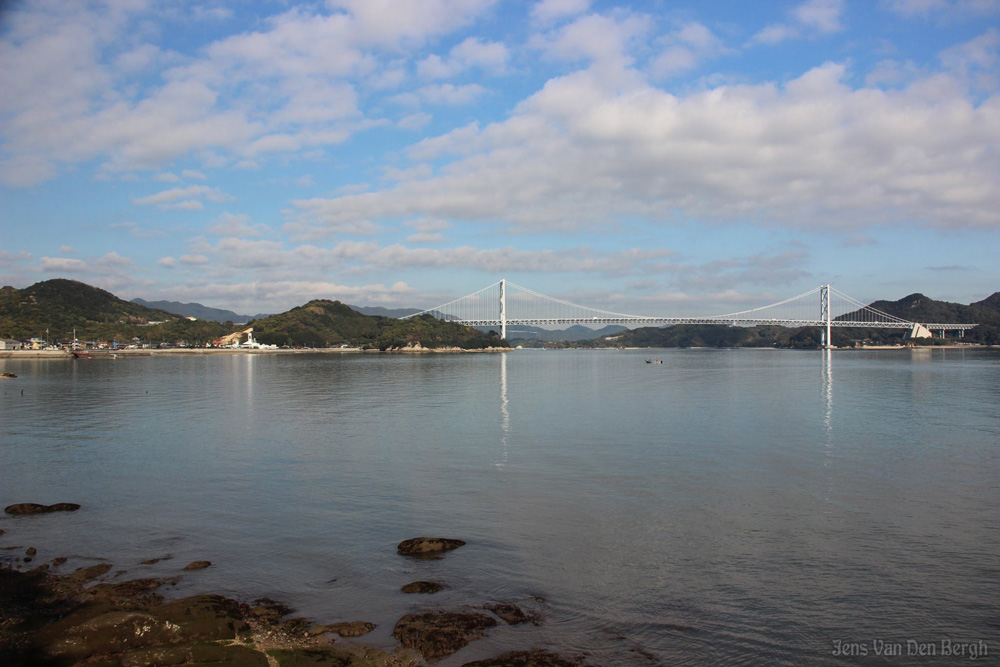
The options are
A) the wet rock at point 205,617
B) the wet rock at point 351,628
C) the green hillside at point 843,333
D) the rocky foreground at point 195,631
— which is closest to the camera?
the rocky foreground at point 195,631

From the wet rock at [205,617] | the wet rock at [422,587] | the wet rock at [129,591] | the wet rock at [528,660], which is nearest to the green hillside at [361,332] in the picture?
the wet rock at [129,591]

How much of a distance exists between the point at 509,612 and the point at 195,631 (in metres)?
2.77

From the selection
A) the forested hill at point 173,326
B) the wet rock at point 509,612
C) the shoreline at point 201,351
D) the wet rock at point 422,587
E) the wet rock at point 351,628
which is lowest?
the wet rock at point 509,612

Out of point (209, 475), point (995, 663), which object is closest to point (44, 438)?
point (209, 475)

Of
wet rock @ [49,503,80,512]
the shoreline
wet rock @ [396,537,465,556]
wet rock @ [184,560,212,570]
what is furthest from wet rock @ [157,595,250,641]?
the shoreline

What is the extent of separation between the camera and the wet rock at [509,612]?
18.5 ft

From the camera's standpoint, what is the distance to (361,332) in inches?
5022

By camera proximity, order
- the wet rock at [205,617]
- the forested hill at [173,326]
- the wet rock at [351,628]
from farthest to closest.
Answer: the forested hill at [173,326] → the wet rock at [351,628] → the wet rock at [205,617]

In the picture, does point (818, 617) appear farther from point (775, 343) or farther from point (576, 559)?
point (775, 343)

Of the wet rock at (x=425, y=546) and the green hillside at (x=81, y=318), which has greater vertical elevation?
the green hillside at (x=81, y=318)

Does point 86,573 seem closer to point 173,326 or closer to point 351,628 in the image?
point 351,628

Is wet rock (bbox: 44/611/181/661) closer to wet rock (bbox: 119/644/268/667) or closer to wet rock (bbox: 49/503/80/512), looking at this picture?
wet rock (bbox: 119/644/268/667)

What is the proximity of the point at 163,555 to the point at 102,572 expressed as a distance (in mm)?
748

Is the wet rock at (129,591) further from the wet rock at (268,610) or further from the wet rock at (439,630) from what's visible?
the wet rock at (439,630)
